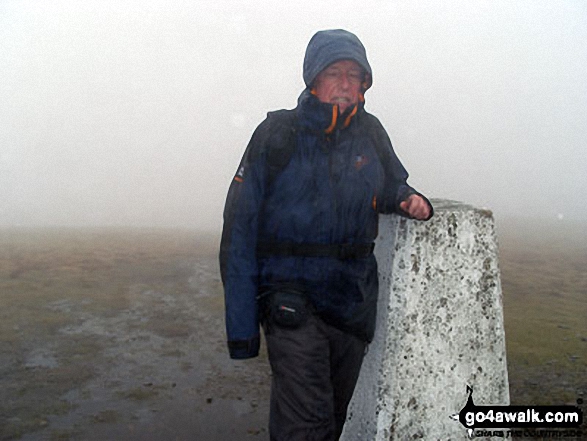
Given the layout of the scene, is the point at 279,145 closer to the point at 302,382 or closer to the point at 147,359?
the point at 302,382

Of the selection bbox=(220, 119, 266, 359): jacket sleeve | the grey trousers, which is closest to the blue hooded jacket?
bbox=(220, 119, 266, 359): jacket sleeve

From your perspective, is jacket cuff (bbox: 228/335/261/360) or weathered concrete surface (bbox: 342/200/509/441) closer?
jacket cuff (bbox: 228/335/261/360)

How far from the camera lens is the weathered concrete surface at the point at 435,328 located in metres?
3.00

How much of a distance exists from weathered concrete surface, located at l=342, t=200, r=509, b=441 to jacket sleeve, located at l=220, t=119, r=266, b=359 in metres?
0.80

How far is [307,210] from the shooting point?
2.87 metres

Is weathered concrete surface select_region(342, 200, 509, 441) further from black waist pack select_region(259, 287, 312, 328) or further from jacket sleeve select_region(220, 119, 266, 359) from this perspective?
jacket sleeve select_region(220, 119, 266, 359)

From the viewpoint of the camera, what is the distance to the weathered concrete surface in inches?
118

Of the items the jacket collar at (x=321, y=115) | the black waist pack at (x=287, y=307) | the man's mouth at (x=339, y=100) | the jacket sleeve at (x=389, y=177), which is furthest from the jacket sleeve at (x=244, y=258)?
the jacket sleeve at (x=389, y=177)

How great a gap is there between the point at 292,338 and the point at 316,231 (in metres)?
0.60

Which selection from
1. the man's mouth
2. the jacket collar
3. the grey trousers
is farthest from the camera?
the man's mouth

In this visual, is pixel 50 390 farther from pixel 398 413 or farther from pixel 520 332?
pixel 520 332

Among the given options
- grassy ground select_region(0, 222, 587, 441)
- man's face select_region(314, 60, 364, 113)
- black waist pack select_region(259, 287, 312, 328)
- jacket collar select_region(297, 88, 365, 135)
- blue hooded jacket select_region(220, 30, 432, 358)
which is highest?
man's face select_region(314, 60, 364, 113)

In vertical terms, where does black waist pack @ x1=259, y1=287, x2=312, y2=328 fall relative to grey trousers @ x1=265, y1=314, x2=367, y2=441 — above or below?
above

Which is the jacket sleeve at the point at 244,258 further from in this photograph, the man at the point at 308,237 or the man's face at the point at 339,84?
the man's face at the point at 339,84
